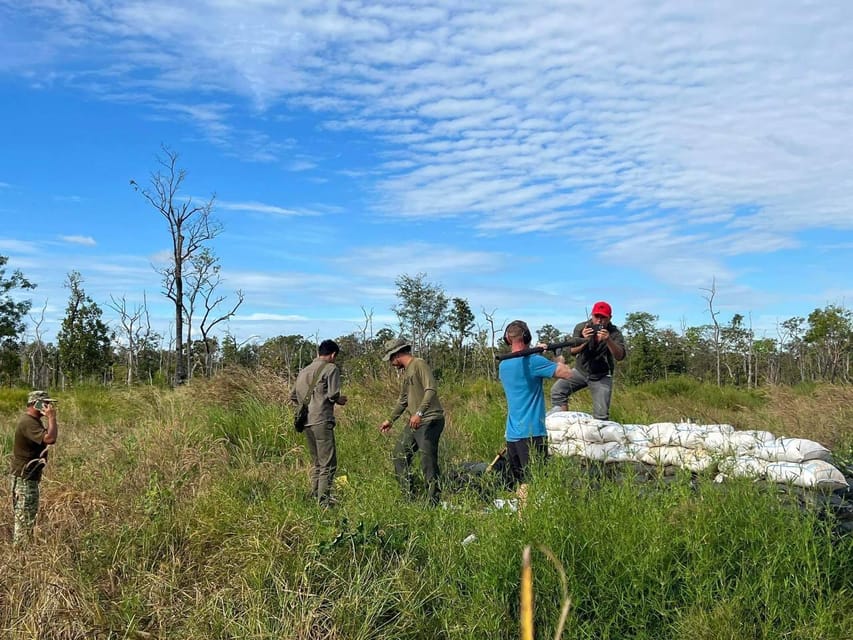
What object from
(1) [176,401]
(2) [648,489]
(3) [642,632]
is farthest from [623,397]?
(3) [642,632]

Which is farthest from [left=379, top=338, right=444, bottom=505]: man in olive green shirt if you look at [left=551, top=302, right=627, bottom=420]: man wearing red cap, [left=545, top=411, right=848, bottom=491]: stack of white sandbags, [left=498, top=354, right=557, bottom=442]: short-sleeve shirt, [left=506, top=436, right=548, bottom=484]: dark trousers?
[left=551, top=302, right=627, bottom=420]: man wearing red cap

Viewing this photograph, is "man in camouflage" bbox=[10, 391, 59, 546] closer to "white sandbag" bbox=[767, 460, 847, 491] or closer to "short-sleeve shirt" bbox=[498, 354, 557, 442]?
"short-sleeve shirt" bbox=[498, 354, 557, 442]

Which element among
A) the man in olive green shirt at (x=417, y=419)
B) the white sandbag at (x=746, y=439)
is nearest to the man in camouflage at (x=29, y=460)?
the man in olive green shirt at (x=417, y=419)

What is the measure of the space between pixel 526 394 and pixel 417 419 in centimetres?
104

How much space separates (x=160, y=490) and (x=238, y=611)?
1743mm

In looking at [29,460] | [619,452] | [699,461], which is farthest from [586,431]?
[29,460]

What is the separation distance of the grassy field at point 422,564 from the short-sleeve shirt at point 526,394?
2.35 ft

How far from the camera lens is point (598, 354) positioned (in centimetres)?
769

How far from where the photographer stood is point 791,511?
165 inches

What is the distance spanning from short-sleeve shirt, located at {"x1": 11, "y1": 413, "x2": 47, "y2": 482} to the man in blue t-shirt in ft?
12.5

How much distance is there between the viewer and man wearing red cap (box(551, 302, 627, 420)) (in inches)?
291

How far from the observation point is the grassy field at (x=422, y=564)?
386 centimetres

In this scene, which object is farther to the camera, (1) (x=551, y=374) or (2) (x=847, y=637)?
(1) (x=551, y=374)

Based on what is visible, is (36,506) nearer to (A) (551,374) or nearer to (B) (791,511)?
(A) (551,374)
